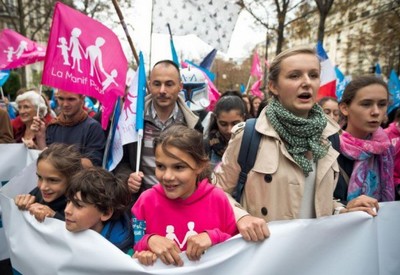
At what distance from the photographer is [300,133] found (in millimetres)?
1804

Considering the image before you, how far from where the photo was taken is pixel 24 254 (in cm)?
202

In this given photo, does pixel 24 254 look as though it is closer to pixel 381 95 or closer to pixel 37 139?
pixel 37 139

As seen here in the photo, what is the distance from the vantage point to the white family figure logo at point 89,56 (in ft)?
9.82

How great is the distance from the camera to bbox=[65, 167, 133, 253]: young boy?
1943 millimetres

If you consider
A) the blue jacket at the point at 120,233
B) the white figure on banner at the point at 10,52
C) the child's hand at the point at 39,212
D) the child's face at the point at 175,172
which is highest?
the white figure on banner at the point at 10,52

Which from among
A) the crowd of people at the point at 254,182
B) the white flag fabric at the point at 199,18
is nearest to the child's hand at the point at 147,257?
the crowd of people at the point at 254,182

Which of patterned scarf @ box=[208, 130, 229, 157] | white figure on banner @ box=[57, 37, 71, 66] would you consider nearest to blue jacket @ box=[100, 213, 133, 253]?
patterned scarf @ box=[208, 130, 229, 157]

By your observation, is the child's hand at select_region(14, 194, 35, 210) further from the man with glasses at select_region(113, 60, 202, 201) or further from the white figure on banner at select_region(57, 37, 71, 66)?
the white figure on banner at select_region(57, 37, 71, 66)

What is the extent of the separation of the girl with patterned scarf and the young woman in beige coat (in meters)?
0.41

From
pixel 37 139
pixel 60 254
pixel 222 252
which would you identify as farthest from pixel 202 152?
pixel 37 139

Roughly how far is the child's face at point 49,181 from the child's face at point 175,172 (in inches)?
35.3

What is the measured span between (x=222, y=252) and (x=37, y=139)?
272 cm

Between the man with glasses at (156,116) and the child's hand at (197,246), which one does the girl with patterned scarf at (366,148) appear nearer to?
the child's hand at (197,246)

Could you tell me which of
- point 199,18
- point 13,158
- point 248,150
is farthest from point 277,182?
point 199,18
